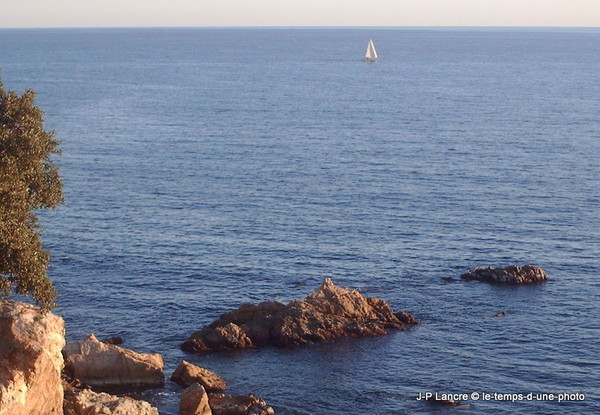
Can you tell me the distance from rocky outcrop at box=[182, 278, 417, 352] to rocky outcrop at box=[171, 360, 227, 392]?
25.0 feet

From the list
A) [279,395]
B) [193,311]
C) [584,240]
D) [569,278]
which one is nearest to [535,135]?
[584,240]

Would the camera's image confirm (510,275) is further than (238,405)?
Yes

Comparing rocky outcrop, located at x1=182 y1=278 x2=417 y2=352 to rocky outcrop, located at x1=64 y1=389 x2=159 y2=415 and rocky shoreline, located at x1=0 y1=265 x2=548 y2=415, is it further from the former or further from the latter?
rocky outcrop, located at x1=64 y1=389 x2=159 y2=415

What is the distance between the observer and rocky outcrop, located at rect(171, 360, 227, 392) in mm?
62469

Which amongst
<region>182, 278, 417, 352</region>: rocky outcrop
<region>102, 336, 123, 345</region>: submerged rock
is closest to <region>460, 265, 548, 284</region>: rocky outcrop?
<region>182, 278, 417, 352</region>: rocky outcrop

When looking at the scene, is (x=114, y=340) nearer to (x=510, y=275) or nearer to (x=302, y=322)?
(x=302, y=322)

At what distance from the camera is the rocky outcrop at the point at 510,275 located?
87562 mm

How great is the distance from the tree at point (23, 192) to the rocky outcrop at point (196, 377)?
17.3 meters

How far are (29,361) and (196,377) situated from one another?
20.9 meters

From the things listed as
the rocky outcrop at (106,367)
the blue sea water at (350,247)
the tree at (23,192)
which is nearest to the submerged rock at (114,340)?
the blue sea water at (350,247)

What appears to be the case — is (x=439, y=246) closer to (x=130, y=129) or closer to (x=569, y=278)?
(x=569, y=278)

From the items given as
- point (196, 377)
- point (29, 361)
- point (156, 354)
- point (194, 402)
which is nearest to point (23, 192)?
point (29, 361)

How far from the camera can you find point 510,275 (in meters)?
87.8

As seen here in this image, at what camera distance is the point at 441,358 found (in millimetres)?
70750
